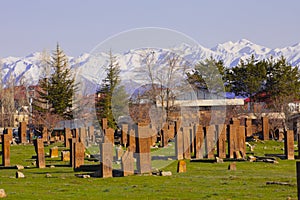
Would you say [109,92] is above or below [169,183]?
above

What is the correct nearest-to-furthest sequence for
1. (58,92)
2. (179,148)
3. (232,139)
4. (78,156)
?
1. (78,156)
2. (179,148)
3. (232,139)
4. (58,92)

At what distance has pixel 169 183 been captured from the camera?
2395 centimetres

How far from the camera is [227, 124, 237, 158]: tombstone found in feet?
118

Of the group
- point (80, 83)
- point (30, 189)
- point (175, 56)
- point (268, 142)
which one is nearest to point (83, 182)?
point (30, 189)

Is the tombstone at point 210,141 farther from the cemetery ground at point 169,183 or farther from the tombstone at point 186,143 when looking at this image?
the cemetery ground at point 169,183

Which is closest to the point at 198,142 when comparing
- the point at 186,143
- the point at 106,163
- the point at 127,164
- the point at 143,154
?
the point at 186,143

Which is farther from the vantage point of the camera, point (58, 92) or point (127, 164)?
point (58, 92)

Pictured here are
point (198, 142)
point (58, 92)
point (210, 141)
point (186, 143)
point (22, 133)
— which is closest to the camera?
point (186, 143)

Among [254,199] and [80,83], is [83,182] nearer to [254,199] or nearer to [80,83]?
[254,199]

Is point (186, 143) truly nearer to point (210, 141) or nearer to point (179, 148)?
point (179, 148)

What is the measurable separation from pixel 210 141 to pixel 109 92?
37.4 metres

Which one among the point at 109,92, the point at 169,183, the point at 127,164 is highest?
the point at 109,92

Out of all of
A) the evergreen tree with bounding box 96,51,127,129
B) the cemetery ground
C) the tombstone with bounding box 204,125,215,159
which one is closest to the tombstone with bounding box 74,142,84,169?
the cemetery ground

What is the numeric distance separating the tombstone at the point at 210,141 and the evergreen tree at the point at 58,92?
1537 inches
